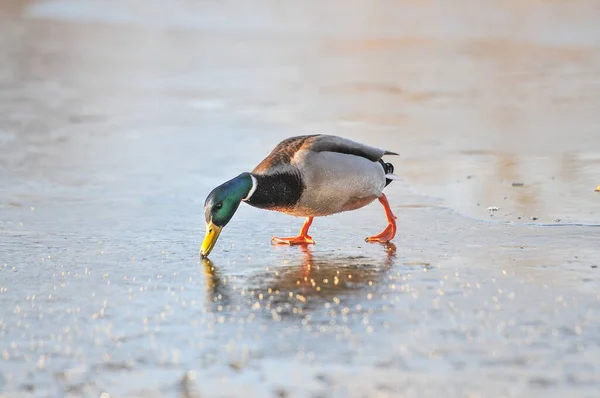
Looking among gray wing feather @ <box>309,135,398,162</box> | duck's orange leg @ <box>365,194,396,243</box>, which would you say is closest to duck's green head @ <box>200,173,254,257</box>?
gray wing feather @ <box>309,135,398,162</box>

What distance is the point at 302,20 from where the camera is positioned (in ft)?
64.3

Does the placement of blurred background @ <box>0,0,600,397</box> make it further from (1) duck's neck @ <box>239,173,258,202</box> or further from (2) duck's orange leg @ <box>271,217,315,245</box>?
(1) duck's neck @ <box>239,173,258,202</box>

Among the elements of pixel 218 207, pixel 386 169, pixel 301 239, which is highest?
pixel 218 207

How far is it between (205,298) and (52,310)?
67cm

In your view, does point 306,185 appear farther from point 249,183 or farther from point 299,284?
point 299,284

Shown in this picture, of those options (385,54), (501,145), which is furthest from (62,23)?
(501,145)

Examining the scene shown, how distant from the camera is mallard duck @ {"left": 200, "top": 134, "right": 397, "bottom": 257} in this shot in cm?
608

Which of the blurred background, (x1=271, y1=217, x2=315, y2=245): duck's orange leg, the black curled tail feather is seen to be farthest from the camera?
the black curled tail feather

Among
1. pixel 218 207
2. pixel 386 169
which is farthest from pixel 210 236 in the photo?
pixel 386 169

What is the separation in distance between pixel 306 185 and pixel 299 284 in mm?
1028

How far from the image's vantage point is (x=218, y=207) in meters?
Answer: 6.05

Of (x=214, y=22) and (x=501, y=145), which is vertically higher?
(x=501, y=145)

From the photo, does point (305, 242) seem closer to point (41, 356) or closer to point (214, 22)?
point (41, 356)

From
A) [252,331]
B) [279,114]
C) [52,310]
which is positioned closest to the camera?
[252,331]
